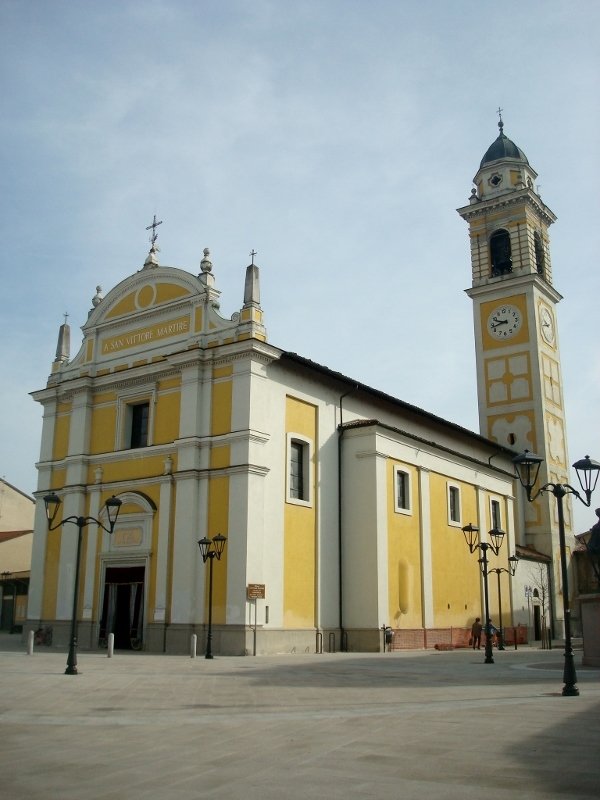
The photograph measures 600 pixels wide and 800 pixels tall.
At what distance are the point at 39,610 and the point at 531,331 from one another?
32.5 meters

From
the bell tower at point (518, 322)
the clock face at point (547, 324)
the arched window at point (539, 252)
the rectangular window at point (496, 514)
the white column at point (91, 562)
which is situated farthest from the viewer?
the arched window at point (539, 252)

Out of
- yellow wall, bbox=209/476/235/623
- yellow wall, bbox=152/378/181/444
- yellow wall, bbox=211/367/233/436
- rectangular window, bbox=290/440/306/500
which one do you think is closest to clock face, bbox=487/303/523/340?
rectangular window, bbox=290/440/306/500

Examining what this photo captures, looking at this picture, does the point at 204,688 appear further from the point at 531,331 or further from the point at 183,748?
the point at 531,331

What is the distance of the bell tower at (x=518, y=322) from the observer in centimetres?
4767

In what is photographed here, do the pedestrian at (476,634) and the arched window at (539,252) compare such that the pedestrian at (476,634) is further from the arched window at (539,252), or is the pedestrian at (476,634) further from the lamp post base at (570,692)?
the arched window at (539,252)

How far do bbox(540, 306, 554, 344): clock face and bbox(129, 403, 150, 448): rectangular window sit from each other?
2842cm

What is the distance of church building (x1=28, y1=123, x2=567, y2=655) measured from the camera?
26.6m

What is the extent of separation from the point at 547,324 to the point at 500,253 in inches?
219

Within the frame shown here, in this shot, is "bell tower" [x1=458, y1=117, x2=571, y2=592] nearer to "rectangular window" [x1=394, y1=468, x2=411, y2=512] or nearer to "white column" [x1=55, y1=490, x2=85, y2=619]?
"rectangular window" [x1=394, y1=468, x2=411, y2=512]

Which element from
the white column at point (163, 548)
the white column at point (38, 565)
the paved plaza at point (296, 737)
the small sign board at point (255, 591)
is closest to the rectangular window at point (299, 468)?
the small sign board at point (255, 591)

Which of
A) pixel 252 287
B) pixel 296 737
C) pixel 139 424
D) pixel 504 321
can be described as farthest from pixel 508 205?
pixel 296 737

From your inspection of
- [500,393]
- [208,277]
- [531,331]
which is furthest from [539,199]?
[208,277]

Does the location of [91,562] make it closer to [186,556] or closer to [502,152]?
[186,556]

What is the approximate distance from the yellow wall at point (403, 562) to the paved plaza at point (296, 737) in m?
12.3
